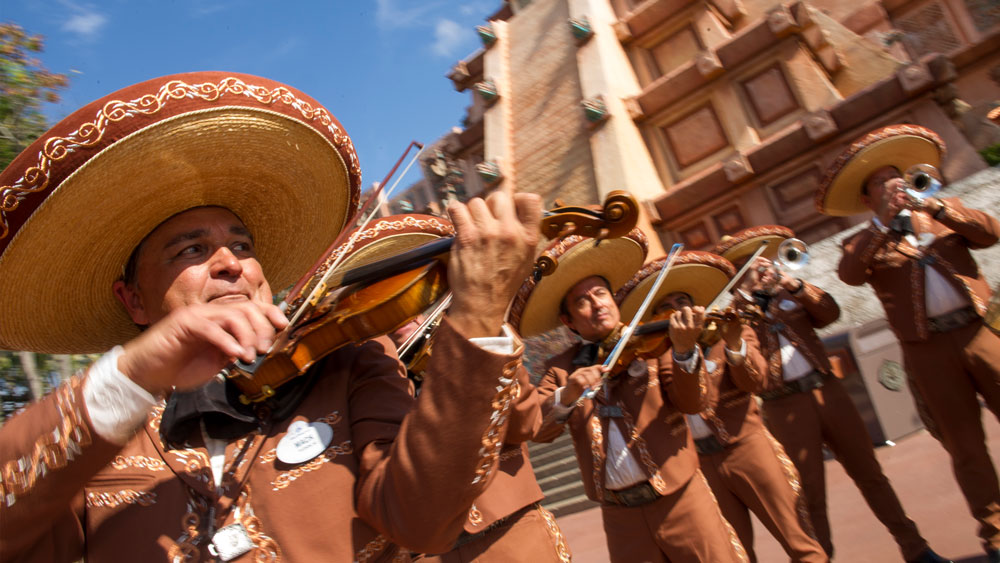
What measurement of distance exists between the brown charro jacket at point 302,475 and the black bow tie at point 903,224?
11.6ft

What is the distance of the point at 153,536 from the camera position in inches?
54.6

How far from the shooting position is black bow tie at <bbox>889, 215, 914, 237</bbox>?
402 centimetres

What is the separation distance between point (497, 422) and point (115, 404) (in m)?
0.62

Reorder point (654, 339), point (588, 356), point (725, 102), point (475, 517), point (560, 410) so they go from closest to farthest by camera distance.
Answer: point (475, 517), point (560, 410), point (654, 339), point (588, 356), point (725, 102)

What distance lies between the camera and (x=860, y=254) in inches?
169

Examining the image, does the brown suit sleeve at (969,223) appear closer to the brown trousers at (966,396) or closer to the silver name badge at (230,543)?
the brown trousers at (966,396)

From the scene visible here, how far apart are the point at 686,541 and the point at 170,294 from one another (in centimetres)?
253

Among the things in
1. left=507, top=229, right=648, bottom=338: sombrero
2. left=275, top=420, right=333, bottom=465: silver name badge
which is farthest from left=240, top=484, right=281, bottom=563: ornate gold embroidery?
left=507, top=229, right=648, bottom=338: sombrero

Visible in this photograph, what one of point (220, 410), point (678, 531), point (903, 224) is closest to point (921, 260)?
point (903, 224)

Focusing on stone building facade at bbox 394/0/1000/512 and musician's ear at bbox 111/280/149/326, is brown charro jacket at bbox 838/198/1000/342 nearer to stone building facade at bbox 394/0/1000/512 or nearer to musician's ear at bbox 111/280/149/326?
musician's ear at bbox 111/280/149/326

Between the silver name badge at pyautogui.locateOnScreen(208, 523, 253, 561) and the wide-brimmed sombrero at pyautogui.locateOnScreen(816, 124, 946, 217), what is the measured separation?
428 cm

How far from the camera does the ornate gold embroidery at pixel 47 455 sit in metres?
1.08

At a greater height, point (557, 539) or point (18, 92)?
point (18, 92)

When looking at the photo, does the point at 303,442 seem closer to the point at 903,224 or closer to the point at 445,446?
the point at 445,446
